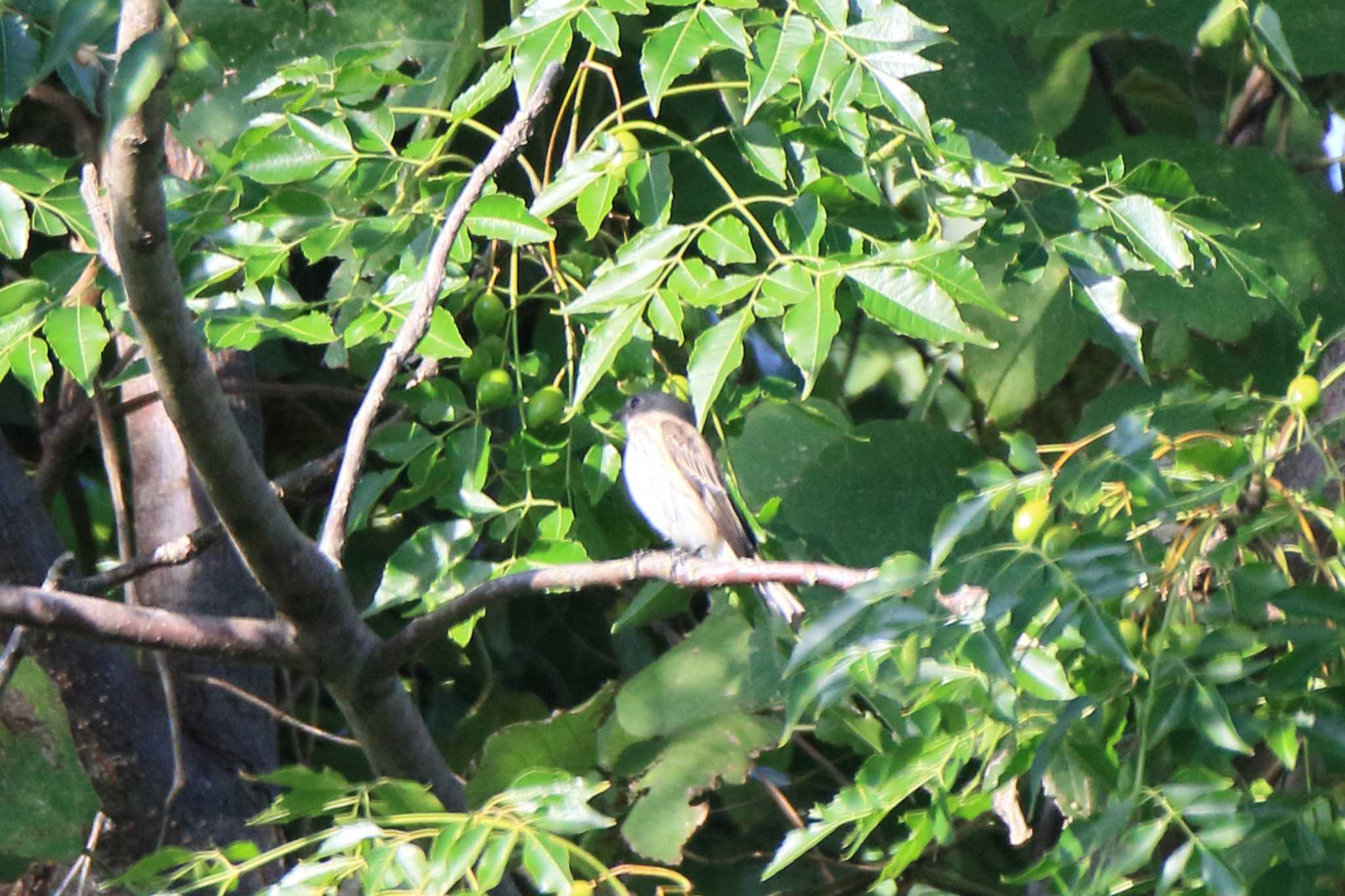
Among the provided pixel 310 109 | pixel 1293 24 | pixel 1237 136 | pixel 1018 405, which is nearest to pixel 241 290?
pixel 310 109

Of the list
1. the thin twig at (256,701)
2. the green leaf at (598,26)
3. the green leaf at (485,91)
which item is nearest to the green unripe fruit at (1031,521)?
the green leaf at (598,26)

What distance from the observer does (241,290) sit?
271cm

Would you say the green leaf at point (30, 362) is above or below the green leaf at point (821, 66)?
below

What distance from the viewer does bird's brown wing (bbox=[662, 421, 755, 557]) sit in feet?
14.7

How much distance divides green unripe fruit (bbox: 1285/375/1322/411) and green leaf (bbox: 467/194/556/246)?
44.8 inches

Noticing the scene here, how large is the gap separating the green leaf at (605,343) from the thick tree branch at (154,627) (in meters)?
0.67

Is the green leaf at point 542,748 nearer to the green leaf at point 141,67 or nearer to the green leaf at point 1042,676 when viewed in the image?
the green leaf at point 1042,676

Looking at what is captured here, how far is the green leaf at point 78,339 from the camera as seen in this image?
2.31 metres

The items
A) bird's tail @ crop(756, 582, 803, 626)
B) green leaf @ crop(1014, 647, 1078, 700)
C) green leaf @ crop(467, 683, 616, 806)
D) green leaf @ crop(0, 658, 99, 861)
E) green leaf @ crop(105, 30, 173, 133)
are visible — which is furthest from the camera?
bird's tail @ crop(756, 582, 803, 626)

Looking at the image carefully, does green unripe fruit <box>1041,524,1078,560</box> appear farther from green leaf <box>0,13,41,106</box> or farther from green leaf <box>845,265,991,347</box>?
green leaf <box>0,13,41,106</box>

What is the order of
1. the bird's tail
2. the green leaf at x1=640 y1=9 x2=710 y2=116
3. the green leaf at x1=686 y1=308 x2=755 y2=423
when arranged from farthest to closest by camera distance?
the bird's tail → the green leaf at x1=640 y1=9 x2=710 y2=116 → the green leaf at x1=686 y1=308 x2=755 y2=423

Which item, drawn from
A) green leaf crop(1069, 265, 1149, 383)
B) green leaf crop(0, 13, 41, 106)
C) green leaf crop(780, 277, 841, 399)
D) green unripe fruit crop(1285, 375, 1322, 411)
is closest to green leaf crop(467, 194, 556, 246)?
green leaf crop(780, 277, 841, 399)

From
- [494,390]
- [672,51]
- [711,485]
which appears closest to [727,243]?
[672,51]

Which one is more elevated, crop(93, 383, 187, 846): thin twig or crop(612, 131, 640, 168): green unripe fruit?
crop(612, 131, 640, 168): green unripe fruit
